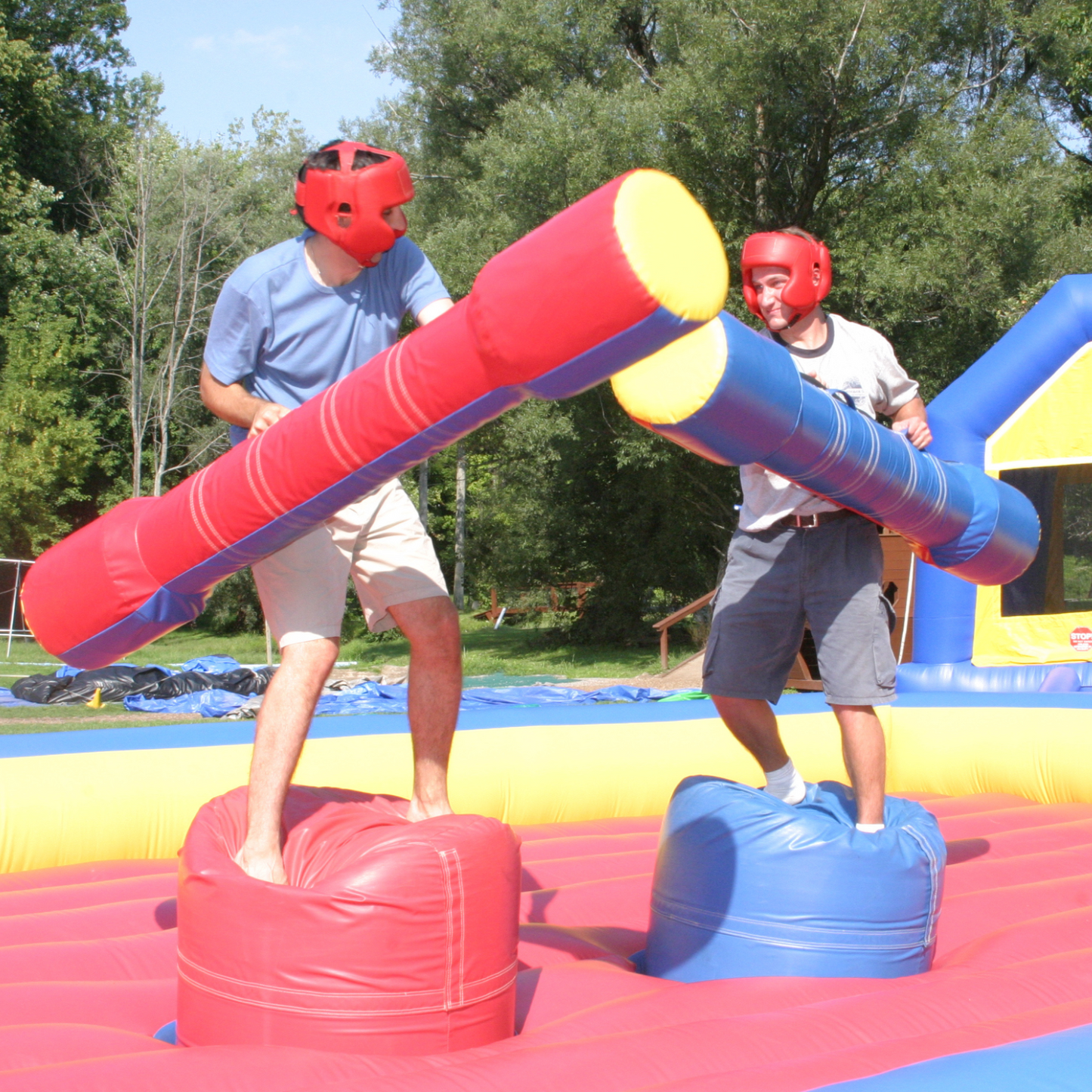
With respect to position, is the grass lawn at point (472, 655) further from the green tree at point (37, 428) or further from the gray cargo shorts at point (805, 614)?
the gray cargo shorts at point (805, 614)

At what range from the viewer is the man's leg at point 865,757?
237 centimetres

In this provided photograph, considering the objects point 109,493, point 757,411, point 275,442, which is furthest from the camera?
point 109,493

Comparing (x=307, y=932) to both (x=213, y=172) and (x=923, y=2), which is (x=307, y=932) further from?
(x=213, y=172)

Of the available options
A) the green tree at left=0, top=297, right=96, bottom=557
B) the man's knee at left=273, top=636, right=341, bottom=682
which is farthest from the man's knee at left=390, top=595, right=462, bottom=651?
the green tree at left=0, top=297, right=96, bottom=557

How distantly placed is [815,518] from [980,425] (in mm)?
4458

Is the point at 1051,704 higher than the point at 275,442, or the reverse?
the point at 275,442

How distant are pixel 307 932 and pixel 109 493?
912 inches

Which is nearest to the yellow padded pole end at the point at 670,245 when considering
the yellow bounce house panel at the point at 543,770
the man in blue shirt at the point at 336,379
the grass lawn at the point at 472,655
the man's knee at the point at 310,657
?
the man in blue shirt at the point at 336,379

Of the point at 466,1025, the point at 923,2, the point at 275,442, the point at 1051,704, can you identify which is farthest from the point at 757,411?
the point at 923,2

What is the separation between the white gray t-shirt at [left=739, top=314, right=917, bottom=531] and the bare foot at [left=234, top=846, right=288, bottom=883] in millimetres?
1307

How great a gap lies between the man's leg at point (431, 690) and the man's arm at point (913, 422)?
1308 millimetres

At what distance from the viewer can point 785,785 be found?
102 inches

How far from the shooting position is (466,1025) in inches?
69.7

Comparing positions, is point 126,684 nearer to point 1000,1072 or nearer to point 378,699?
point 378,699
